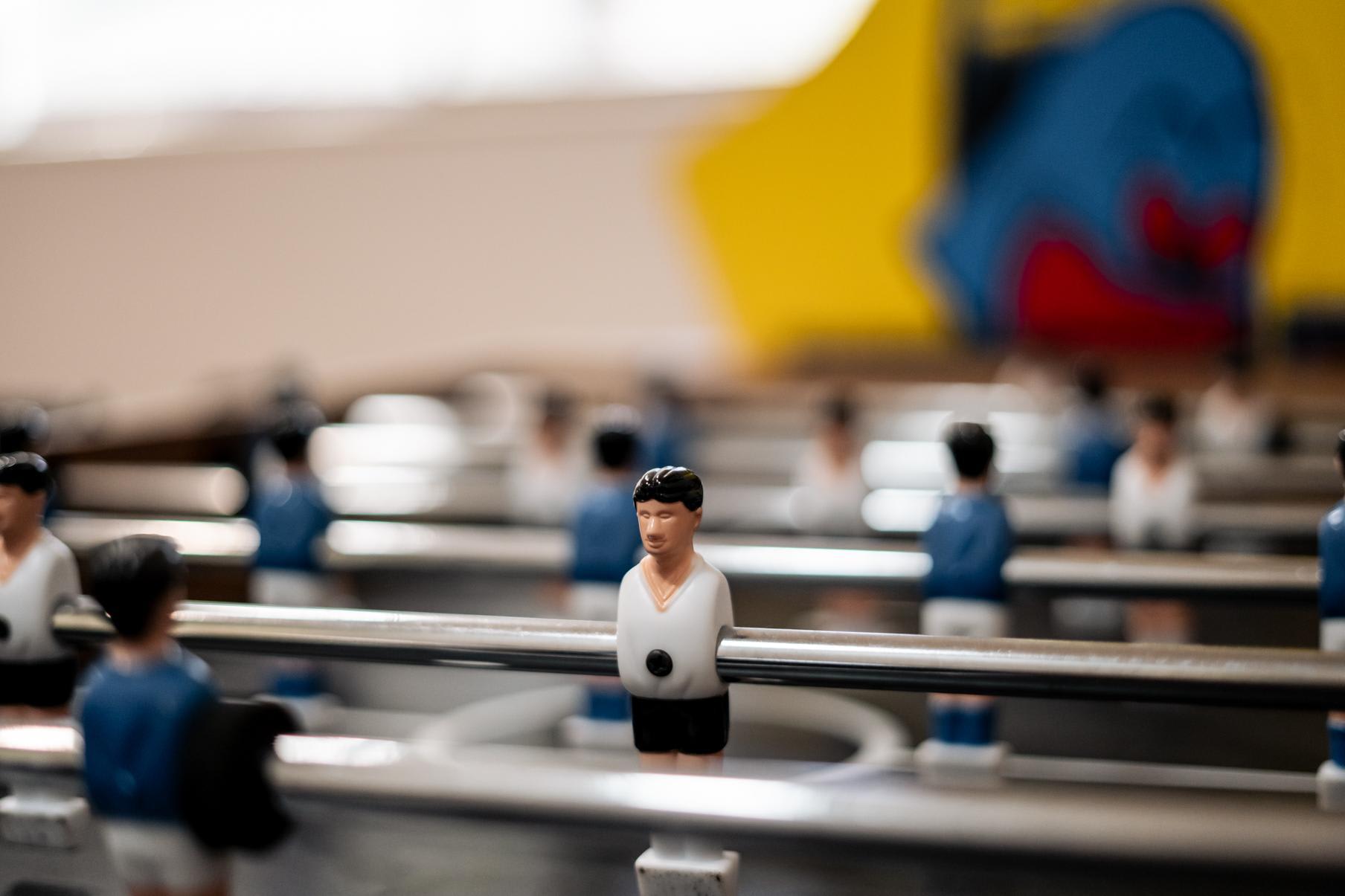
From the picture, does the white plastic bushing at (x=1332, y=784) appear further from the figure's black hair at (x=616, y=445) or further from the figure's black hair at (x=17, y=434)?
the figure's black hair at (x=17, y=434)

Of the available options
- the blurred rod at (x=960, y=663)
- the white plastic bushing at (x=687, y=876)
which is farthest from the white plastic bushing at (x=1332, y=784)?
the white plastic bushing at (x=687, y=876)

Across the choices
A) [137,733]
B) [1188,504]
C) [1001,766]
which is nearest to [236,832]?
[137,733]

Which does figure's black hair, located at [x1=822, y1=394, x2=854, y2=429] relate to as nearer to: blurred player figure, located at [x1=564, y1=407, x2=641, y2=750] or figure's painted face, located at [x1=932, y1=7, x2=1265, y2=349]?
blurred player figure, located at [x1=564, y1=407, x2=641, y2=750]

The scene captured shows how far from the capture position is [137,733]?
837 millimetres

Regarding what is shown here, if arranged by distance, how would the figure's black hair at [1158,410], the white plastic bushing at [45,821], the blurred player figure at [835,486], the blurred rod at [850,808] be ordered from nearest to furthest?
1. the blurred rod at [850,808]
2. the white plastic bushing at [45,821]
3. the figure's black hair at [1158,410]
4. the blurred player figure at [835,486]

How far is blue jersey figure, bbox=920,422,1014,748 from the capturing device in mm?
1404

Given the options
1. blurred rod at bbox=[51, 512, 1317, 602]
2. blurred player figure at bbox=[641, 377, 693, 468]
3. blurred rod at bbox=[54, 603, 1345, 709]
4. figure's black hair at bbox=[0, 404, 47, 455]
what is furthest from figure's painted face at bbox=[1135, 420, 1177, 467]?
figure's black hair at bbox=[0, 404, 47, 455]

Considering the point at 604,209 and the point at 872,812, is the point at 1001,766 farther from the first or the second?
the point at 604,209

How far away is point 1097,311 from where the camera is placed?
17.8ft

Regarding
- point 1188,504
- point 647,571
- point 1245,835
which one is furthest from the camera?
point 1188,504

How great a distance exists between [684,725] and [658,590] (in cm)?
11

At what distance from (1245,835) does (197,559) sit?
1586mm

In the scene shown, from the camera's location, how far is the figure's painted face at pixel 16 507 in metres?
1.17

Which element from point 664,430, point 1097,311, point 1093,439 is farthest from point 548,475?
point 1097,311
